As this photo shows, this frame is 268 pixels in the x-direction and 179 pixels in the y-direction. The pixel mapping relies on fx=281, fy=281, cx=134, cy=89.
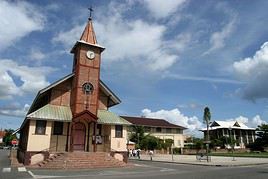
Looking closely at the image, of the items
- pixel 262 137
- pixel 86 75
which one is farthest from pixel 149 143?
pixel 86 75

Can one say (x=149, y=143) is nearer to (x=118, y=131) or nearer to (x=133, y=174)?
(x=118, y=131)

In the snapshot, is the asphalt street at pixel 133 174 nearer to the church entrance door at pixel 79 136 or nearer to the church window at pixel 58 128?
the church window at pixel 58 128

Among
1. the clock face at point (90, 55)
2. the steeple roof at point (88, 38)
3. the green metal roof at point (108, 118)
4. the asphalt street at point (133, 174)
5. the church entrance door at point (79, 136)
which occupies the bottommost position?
the asphalt street at point (133, 174)

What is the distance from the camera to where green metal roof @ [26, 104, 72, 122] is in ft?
83.7

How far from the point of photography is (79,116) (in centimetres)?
2670

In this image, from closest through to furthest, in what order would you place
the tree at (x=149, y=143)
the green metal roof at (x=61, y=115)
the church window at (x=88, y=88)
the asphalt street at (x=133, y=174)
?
1. the asphalt street at (x=133, y=174)
2. the green metal roof at (x=61, y=115)
3. the church window at (x=88, y=88)
4. the tree at (x=149, y=143)

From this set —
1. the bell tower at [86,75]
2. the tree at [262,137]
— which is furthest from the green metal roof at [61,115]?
the tree at [262,137]

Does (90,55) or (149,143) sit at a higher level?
(90,55)

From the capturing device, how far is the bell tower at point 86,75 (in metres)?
27.8

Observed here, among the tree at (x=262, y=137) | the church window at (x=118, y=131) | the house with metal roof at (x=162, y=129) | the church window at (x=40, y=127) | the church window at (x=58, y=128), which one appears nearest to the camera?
the church window at (x=40, y=127)

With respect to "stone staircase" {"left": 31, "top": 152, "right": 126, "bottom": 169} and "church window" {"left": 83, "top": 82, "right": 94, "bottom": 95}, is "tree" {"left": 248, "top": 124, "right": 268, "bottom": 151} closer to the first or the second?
"stone staircase" {"left": 31, "top": 152, "right": 126, "bottom": 169}

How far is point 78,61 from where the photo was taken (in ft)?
94.2

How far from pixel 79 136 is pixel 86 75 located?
618cm

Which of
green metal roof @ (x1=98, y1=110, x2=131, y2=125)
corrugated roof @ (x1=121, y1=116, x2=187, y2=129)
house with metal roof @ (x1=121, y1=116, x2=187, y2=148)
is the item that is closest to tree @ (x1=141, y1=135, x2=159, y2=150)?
house with metal roof @ (x1=121, y1=116, x2=187, y2=148)
